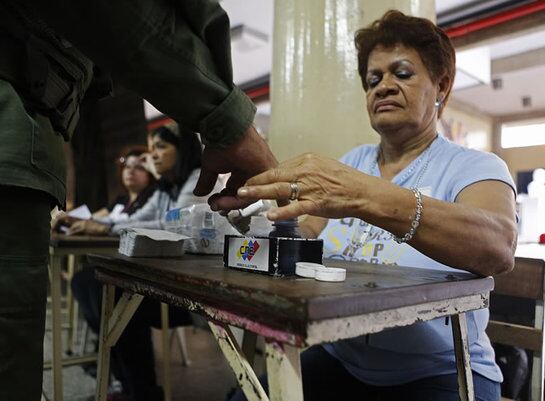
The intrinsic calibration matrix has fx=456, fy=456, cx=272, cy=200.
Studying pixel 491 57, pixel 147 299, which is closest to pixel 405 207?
pixel 147 299

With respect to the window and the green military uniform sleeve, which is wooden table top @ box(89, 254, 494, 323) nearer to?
the green military uniform sleeve

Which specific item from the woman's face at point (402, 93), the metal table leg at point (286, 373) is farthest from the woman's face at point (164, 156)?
the metal table leg at point (286, 373)

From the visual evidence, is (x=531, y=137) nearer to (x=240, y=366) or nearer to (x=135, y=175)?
(x=135, y=175)

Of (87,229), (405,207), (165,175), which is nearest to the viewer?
(405,207)

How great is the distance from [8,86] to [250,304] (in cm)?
48

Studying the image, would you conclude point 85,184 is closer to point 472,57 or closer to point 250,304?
point 472,57

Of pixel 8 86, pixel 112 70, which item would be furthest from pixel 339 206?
pixel 8 86

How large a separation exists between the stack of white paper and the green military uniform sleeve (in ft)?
1.03

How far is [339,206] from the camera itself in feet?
2.50

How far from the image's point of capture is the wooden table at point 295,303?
541mm

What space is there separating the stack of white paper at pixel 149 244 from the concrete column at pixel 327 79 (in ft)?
3.27

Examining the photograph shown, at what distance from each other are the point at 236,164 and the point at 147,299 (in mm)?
1371

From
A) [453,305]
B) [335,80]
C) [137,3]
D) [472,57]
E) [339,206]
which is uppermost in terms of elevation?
[472,57]

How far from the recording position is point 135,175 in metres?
3.53
